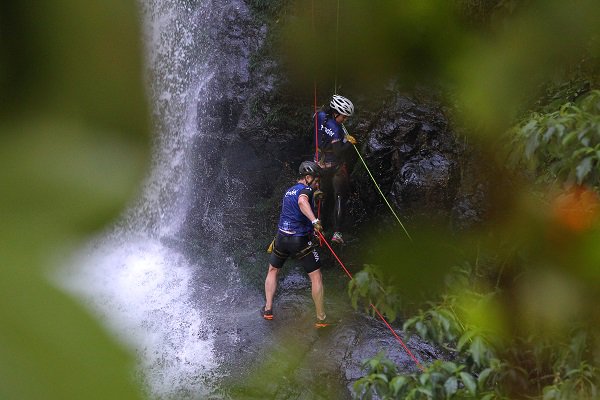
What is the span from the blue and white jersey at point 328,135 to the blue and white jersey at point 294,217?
1163mm

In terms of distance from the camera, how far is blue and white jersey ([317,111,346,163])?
627cm

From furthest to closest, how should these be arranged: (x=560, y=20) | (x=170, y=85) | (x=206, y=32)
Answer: (x=170, y=85), (x=206, y=32), (x=560, y=20)

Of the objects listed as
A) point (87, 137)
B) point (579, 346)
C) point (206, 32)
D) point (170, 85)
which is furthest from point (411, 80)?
point (87, 137)

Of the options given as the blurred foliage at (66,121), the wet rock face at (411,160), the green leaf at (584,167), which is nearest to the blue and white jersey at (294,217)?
the wet rock face at (411,160)

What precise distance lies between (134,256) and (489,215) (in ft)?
17.8

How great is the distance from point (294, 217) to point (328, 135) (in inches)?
55.5

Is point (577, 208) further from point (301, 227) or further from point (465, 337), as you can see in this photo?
point (301, 227)

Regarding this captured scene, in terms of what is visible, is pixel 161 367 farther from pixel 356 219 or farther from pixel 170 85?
pixel 170 85

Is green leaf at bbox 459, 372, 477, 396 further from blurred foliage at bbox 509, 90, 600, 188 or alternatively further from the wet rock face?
the wet rock face

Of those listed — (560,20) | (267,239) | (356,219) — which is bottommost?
(267,239)

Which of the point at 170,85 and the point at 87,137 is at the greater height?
the point at 170,85

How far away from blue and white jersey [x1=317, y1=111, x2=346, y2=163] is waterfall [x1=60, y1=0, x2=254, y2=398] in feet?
6.71

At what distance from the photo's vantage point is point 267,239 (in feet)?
24.0

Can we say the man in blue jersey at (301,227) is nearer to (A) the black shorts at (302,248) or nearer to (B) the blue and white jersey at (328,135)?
(A) the black shorts at (302,248)
